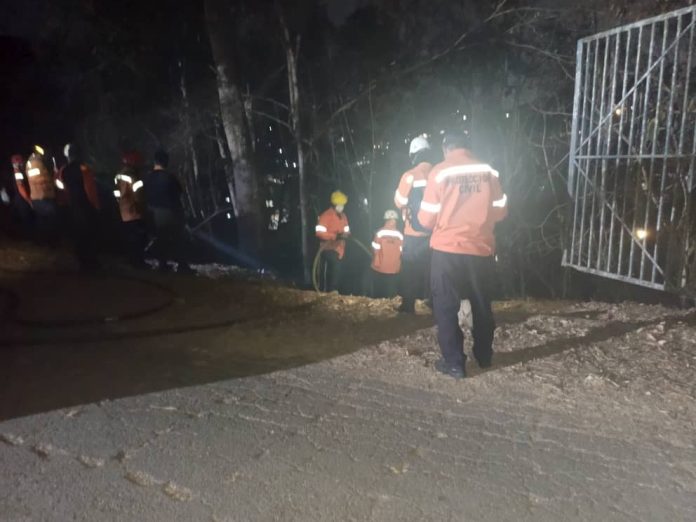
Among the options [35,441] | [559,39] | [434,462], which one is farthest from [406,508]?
[559,39]

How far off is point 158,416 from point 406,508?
6.67ft

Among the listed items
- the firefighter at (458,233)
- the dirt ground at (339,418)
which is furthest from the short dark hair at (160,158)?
the firefighter at (458,233)

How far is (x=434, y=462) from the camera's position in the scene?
393 cm

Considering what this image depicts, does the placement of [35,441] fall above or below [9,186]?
below

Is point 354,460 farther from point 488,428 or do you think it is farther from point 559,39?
point 559,39

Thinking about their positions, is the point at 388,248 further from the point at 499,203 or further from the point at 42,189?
the point at 42,189

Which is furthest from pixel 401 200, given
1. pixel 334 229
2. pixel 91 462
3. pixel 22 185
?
pixel 22 185

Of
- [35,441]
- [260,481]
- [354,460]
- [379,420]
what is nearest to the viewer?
[260,481]

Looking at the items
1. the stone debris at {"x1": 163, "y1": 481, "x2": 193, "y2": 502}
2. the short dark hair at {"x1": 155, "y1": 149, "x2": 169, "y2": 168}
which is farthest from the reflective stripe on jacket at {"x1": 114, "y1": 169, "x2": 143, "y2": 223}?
the stone debris at {"x1": 163, "y1": 481, "x2": 193, "y2": 502}

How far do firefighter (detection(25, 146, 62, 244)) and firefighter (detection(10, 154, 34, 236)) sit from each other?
97cm

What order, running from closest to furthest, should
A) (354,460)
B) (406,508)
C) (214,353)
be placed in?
(406,508) → (354,460) → (214,353)

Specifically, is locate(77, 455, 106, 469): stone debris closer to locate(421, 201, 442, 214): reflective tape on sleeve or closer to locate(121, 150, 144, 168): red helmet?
locate(421, 201, 442, 214): reflective tape on sleeve

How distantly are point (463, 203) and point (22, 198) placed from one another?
36.6ft

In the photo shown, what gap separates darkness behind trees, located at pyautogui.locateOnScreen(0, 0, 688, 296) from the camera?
1340cm
